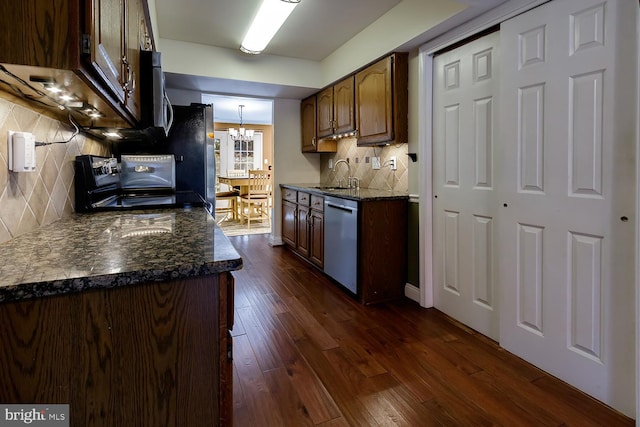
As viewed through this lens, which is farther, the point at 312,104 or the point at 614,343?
the point at 312,104

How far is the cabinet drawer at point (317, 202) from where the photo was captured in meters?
3.49

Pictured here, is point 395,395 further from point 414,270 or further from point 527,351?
point 414,270

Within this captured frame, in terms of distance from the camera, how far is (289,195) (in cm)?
451

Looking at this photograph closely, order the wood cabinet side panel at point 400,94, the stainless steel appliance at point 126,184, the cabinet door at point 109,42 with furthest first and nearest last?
the wood cabinet side panel at point 400,94 < the stainless steel appliance at point 126,184 < the cabinet door at point 109,42

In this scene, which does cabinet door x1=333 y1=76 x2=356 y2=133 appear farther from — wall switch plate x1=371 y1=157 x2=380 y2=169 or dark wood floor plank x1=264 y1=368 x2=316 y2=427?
dark wood floor plank x1=264 y1=368 x2=316 y2=427

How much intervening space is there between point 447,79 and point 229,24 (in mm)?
1977

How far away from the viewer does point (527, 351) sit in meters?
1.96

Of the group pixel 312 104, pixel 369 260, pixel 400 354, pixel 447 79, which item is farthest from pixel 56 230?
pixel 312 104

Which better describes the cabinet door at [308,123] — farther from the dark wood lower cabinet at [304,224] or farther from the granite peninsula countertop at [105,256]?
the granite peninsula countertop at [105,256]

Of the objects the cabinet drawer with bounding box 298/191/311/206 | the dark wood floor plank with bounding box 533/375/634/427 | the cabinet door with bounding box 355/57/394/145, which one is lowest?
the dark wood floor plank with bounding box 533/375/634/427

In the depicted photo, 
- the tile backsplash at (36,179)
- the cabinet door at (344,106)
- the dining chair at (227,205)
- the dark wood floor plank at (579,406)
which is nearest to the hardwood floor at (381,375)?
the dark wood floor plank at (579,406)

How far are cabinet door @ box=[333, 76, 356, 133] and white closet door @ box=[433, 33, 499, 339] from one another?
106cm

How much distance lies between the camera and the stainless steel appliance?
179cm

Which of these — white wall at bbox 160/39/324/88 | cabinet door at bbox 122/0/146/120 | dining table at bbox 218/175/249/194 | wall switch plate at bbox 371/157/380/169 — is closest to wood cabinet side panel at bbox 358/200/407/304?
wall switch plate at bbox 371/157/380/169
